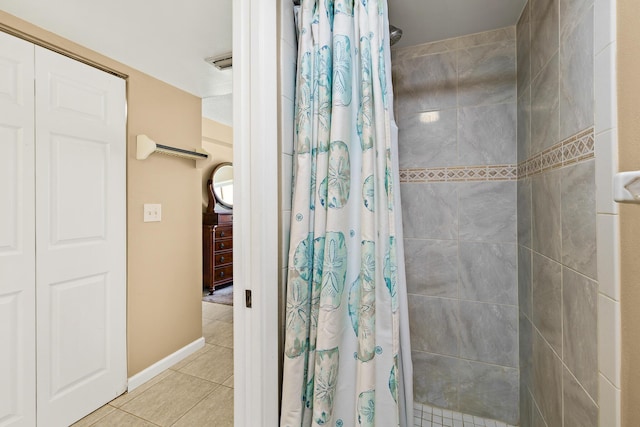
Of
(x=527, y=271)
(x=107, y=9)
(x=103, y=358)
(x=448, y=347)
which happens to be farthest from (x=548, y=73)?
(x=103, y=358)

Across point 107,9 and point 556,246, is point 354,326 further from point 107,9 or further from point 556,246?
point 107,9

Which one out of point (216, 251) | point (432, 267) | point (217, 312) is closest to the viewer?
point (432, 267)

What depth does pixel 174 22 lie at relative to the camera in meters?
1.50

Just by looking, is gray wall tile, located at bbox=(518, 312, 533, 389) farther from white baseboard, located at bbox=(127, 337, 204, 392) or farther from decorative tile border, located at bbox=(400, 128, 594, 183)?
white baseboard, located at bbox=(127, 337, 204, 392)

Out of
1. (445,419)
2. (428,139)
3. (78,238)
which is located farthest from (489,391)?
(78,238)

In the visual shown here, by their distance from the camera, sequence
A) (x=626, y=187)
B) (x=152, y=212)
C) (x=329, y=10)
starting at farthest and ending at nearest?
(x=152, y=212)
(x=329, y=10)
(x=626, y=187)

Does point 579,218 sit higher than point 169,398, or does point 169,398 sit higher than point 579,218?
point 579,218

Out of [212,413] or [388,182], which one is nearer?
[388,182]

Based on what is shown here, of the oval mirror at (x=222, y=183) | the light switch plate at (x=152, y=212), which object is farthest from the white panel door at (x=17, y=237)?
the oval mirror at (x=222, y=183)

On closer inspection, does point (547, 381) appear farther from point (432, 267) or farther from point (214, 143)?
point (214, 143)

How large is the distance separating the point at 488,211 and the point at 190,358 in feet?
8.12

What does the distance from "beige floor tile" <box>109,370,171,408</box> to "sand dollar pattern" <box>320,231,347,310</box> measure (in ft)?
5.86

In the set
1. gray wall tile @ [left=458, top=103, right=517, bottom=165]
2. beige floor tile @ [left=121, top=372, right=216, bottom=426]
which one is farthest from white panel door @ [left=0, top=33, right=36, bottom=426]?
gray wall tile @ [left=458, top=103, right=517, bottom=165]

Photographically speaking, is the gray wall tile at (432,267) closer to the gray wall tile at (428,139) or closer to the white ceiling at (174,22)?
the gray wall tile at (428,139)
